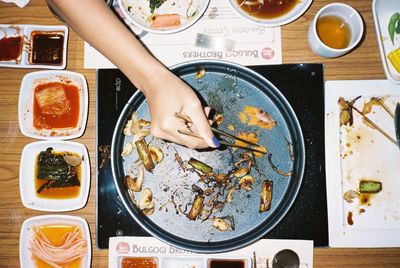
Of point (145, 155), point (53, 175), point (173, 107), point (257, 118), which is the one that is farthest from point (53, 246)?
point (257, 118)

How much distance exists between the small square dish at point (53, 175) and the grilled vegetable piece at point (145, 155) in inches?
10.3

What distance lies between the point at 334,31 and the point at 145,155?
1088 millimetres

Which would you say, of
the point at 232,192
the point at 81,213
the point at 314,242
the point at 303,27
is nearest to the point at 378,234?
the point at 314,242

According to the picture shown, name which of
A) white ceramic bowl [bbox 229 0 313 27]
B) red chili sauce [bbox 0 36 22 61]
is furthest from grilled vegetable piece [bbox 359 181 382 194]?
red chili sauce [bbox 0 36 22 61]

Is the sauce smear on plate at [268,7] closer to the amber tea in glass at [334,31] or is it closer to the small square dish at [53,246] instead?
the amber tea in glass at [334,31]

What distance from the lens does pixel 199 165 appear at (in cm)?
162

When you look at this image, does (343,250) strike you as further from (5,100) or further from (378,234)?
(5,100)

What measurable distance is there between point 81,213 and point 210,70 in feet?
3.12

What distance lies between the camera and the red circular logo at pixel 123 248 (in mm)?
1651

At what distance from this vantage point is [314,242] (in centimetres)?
163

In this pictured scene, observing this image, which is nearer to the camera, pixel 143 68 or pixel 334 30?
pixel 143 68

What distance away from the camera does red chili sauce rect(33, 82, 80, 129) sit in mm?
1700

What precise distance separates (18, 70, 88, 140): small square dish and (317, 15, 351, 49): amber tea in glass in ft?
3.88

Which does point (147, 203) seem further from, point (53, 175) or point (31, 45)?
point (31, 45)
